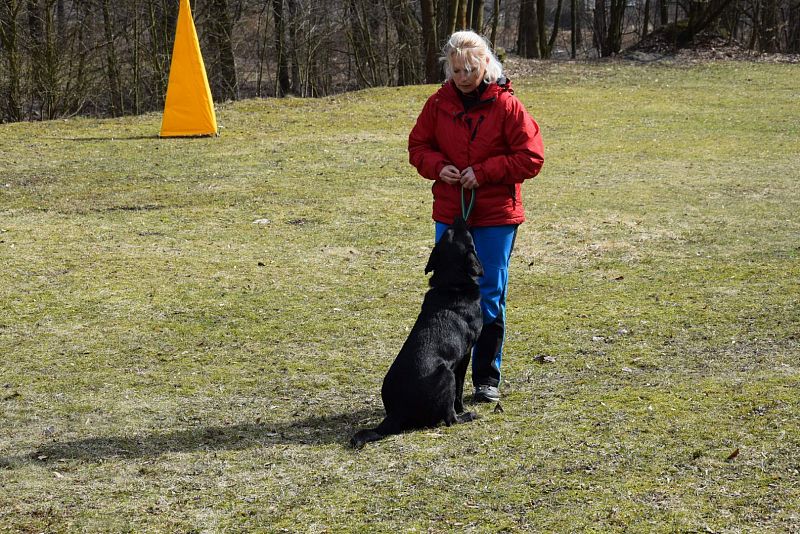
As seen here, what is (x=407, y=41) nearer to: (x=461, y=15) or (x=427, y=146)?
(x=461, y=15)

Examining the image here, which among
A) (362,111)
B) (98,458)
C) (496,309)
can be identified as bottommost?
(98,458)

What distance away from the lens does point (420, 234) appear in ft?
34.9

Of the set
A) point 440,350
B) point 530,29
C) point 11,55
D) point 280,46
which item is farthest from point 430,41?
point 440,350

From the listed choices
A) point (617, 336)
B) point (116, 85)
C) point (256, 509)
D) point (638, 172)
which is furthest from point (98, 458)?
point (116, 85)

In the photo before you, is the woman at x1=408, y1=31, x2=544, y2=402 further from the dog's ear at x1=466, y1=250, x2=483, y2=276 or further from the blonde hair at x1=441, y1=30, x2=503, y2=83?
the dog's ear at x1=466, y1=250, x2=483, y2=276

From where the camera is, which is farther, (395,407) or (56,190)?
(56,190)

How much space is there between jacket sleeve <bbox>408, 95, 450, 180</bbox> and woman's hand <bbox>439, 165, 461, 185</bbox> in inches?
2.9

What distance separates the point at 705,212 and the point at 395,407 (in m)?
7.53

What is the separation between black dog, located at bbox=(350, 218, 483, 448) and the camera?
503 cm

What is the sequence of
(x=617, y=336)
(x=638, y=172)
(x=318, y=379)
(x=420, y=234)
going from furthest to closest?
(x=638, y=172) → (x=420, y=234) → (x=617, y=336) → (x=318, y=379)

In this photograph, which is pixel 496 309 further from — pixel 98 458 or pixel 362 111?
pixel 362 111

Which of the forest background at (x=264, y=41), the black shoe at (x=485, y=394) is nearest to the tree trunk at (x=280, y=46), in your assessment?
the forest background at (x=264, y=41)

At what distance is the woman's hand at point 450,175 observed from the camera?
5316 millimetres

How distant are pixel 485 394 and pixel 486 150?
58.5 inches
